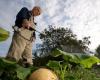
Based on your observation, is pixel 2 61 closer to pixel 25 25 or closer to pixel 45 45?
pixel 25 25

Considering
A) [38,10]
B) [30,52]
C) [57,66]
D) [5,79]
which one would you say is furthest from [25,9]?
[57,66]

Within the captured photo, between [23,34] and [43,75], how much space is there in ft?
15.0

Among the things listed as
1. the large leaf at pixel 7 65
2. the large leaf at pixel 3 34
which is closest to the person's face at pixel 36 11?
the large leaf at pixel 7 65

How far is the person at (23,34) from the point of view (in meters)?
7.20

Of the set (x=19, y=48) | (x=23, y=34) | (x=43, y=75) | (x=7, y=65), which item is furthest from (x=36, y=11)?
(x=43, y=75)

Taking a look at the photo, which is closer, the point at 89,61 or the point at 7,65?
the point at 7,65

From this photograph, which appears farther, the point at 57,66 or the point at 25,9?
the point at 25,9

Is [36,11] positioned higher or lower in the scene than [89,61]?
higher

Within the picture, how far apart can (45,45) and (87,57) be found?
4493cm

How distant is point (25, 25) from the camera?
7.19 m

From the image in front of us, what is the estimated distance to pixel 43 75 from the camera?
2748 millimetres

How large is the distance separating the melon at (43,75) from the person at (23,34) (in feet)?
14.0

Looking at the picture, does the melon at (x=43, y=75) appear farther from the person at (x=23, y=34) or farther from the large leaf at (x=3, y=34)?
the person at (x=23, y=34)

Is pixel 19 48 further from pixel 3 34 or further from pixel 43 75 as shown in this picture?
pixel 43 75
